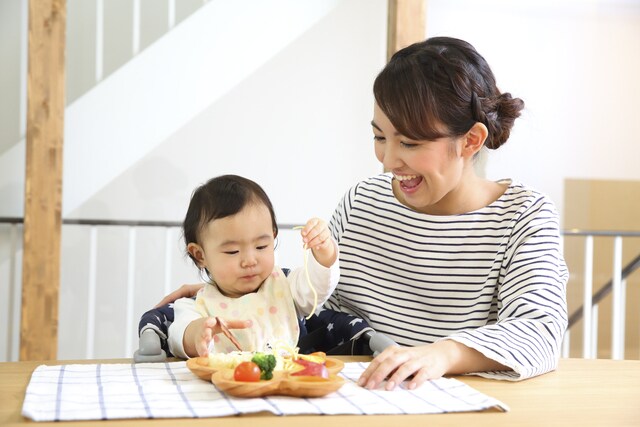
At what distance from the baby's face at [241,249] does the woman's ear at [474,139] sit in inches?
16.7

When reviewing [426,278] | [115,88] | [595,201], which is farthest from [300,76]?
[426,278]

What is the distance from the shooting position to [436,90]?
157cm

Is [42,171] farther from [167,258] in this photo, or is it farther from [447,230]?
[447,230]

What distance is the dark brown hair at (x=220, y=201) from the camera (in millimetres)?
A: 1590

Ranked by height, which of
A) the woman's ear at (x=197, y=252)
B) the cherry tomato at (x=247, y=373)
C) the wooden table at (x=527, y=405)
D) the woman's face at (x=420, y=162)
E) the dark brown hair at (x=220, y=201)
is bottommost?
the wooden table at (x=527, y=405)

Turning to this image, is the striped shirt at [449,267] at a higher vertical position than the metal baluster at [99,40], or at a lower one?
lower

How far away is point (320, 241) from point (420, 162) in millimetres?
296

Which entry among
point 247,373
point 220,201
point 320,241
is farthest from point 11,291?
point 247,373

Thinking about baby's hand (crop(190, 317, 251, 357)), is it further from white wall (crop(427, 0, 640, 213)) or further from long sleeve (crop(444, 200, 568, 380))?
white wall (crop(427, 0, 640, 213))

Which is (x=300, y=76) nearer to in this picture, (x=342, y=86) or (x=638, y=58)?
(x=342, y=86)

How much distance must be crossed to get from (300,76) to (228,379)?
2389 millimetres

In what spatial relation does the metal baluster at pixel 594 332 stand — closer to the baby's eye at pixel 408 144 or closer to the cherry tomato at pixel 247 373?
the baby's eye at pixel 408 144

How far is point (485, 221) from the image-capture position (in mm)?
1684

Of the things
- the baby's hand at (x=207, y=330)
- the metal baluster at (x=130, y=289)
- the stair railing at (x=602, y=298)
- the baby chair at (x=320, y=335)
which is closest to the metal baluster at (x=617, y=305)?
the stair railing at (x=602, y=298)
